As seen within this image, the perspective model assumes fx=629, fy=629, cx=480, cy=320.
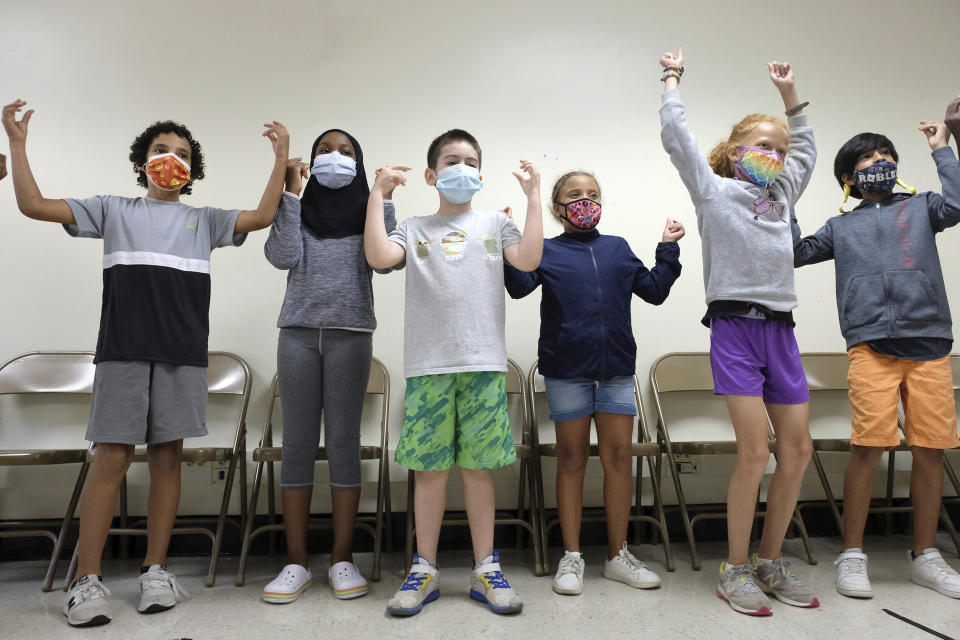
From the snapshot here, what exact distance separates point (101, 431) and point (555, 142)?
92.4 inches

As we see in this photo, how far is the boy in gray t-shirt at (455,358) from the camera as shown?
1.98 metres

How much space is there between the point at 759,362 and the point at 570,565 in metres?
0.94

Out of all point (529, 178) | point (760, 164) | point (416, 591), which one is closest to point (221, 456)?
point (416, 591)

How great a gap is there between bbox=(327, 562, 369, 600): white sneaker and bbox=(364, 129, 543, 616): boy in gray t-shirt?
0.75ft

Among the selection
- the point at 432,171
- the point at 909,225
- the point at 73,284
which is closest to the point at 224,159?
the point at 73,284

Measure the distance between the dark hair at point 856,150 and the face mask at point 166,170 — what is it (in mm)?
2405

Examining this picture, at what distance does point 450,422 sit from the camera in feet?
6.56

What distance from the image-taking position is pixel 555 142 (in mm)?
3191

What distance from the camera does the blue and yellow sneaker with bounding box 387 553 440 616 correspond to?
1.90 meters

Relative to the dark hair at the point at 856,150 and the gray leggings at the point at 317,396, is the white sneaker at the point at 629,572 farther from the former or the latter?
the dark hair at the point at 856,150

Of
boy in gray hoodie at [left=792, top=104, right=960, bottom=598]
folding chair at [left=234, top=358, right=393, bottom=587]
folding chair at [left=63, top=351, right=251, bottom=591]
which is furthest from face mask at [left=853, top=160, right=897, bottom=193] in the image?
folding chair at [left=63, top=351, right=251, bottom=591]

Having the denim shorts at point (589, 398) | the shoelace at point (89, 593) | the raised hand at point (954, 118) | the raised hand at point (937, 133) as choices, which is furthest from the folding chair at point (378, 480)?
the raised hand at point (954, 118)

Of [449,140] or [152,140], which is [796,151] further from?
[152,140]

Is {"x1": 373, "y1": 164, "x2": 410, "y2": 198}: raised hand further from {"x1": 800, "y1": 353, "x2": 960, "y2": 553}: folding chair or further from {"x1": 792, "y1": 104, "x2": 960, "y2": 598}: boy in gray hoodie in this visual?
{"x1": 800, "y1": 353, "x2": 960, "y2": 553}: folding chair
